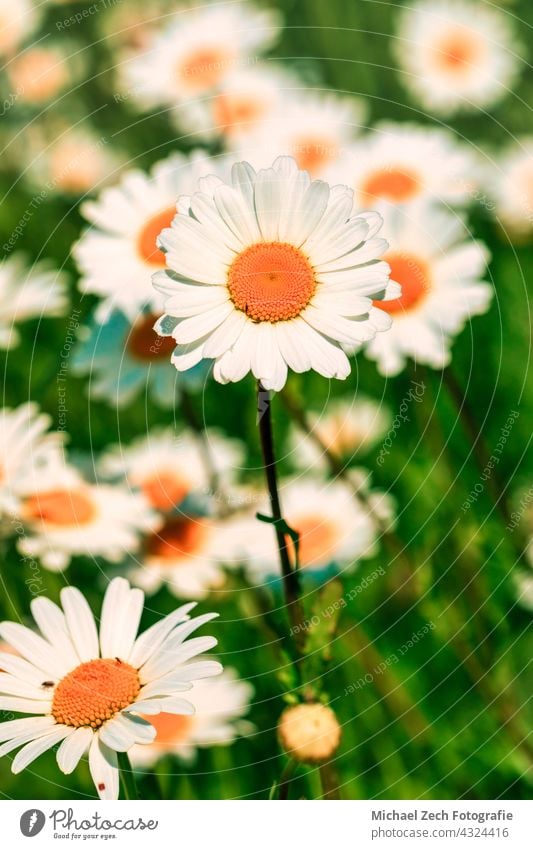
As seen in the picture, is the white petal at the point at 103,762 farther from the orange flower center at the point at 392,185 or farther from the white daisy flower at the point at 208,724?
the orange flower center at the point at 392,185

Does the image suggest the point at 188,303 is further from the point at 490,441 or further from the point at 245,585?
the point at 490,441

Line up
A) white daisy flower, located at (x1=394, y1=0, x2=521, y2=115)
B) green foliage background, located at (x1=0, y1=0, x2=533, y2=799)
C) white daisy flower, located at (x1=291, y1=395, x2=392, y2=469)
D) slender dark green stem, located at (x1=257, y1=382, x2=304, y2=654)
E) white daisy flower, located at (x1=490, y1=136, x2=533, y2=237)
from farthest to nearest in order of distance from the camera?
white daisy flower, located at (x1=394, y1=0, x2=521, y2=115), white daisy flower, located at (x1=490, y1=136, x2=533, y2=237), white daisy flower, located at (x1=291, y1=395, x2=392, y2=469), green foliage background, located at (x1=0, y1=0, x2=533, y2=799), slender dark green stem, located at (x1=257, y1=382, x2=304, y2=654)

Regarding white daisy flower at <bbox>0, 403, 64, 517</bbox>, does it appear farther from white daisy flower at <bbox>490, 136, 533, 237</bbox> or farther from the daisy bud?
white daisy flower at <bbox>490, 136, 533, 237</bbox>

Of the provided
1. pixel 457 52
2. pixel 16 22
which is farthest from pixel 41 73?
pixel 457 52

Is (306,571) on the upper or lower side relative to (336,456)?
lower

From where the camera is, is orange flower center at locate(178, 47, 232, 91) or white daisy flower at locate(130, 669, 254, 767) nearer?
white daisy flower at locate(130, 669, 254, 767)

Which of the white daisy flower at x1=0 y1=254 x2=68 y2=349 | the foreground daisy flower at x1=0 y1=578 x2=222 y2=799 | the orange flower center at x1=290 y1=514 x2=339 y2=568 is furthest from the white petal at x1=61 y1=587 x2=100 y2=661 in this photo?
the white daisy flower at x1=0 y1=254 x2=68 y2=349
